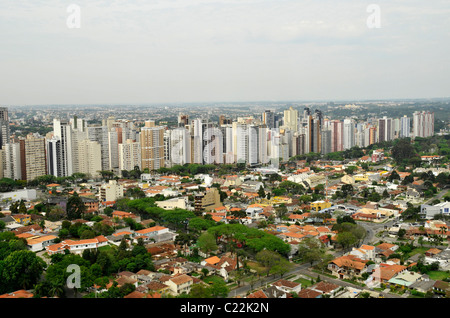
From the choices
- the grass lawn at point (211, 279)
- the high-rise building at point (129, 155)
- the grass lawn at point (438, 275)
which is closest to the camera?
the grass lawn at point (211, 279)

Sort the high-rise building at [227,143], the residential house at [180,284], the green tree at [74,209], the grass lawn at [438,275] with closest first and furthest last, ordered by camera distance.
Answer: the residential house at [180,284] < the grass lawn at [438,275] < the green tree at [74,209] < the high-rise building at [227,143]

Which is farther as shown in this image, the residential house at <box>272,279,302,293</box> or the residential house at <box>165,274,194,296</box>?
the residential house at <box>272,279,302,293</box>

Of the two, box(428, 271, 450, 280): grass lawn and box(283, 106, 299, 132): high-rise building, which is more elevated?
box(283, 106, 299, 132): high-rise building

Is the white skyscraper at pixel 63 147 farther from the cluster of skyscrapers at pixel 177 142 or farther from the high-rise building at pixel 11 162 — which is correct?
the high-rise building at pixel 11 162

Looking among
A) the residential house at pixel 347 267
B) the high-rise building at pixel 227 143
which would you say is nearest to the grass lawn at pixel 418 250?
the residential house at pixel 347 267

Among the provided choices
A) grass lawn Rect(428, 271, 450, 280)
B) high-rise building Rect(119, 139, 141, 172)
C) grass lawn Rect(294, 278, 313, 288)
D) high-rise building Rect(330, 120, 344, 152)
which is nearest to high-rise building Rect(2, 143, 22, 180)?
high-rise building Rect(119, 139, 141, 172)

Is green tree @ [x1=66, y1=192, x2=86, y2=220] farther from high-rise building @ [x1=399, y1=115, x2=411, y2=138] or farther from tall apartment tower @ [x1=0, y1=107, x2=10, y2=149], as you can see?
high-rise building @ [x1=399, y1=115, x2=411, y2=138]
